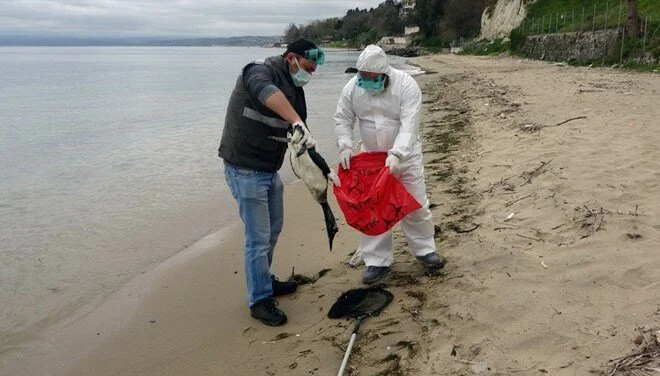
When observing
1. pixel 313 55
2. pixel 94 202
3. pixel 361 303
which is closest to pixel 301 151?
pixel 313 55

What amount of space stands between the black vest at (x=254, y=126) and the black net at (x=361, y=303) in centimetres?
109

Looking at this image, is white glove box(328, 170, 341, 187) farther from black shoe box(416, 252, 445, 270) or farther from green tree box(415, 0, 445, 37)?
green tree box(415, 0, 445, 37)

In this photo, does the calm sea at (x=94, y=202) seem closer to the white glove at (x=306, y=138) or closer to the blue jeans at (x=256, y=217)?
the blue jeans at (x=256, y=217)

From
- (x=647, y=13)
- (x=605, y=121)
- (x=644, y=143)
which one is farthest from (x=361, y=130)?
(x=647, y=13)

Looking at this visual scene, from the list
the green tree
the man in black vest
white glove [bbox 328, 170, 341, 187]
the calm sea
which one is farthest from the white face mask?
the green tree

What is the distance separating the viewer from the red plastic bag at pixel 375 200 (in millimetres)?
3766

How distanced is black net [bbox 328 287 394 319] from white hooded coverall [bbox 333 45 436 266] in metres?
0.31

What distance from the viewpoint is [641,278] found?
325 cm

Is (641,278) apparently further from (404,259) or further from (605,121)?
(605,121)

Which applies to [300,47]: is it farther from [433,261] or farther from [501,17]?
[501,17]

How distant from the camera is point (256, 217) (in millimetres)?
3740

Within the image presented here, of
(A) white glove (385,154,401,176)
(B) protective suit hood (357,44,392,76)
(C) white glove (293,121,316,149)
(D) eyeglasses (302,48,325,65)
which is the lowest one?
(A) white glove (385,154,401,176)

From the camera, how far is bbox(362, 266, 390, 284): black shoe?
412cm

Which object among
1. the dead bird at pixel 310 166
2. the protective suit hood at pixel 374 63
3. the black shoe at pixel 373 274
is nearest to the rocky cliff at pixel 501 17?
the protective suit hood at pixel 374 63
